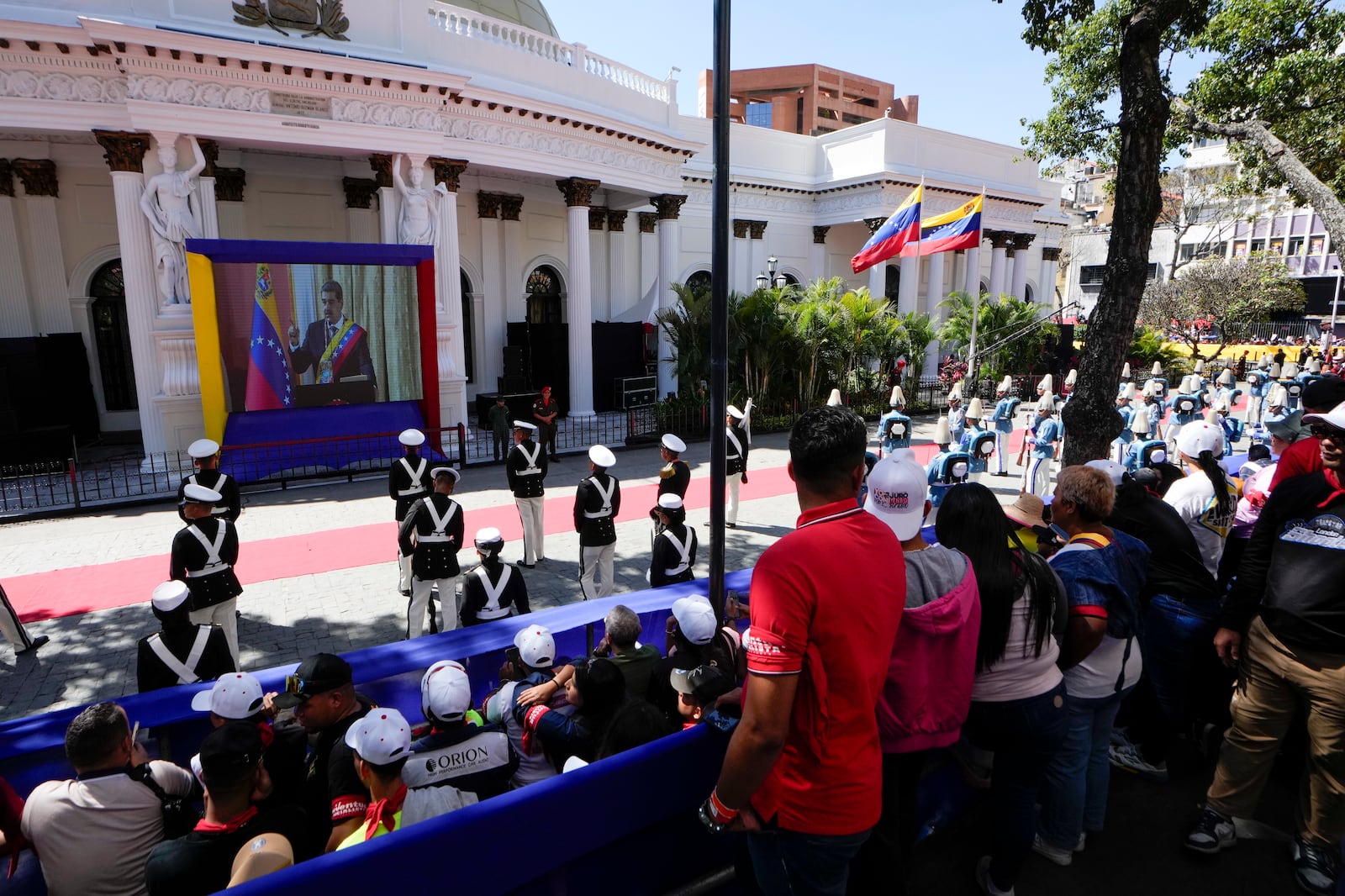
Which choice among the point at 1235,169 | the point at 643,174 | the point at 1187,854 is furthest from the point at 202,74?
the point at 1235,169

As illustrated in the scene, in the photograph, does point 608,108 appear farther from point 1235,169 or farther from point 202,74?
point 1235,169

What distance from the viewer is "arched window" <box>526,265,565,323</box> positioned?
22.3 meters

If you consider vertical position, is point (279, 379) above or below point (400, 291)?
below

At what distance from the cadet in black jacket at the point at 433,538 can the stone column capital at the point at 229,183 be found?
13.7 metres

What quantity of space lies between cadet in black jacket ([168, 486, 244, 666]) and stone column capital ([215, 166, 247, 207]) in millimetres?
13272

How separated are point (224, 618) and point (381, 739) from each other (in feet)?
15.2

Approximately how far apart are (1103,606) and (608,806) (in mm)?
2240

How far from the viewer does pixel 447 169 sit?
51.0ft

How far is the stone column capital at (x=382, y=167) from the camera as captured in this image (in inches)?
587

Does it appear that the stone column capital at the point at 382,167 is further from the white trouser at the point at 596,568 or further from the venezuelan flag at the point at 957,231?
the venezuelan flag at the point at 957,231

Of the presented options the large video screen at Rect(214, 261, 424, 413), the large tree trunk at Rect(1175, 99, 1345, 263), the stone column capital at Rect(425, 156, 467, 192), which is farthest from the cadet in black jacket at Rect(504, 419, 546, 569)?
the large tree trunk at Rect(1175, 99, 1345, 263)

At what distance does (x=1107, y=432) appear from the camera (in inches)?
265

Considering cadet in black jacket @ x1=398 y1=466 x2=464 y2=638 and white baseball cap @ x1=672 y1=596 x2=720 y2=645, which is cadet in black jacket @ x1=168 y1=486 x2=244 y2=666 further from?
white baseball cap @ x1=672 y1=596 x2=720 y2=645

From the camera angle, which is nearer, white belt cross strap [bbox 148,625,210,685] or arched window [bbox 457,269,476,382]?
white belt cross strap [bbox 148,625,210,685]
